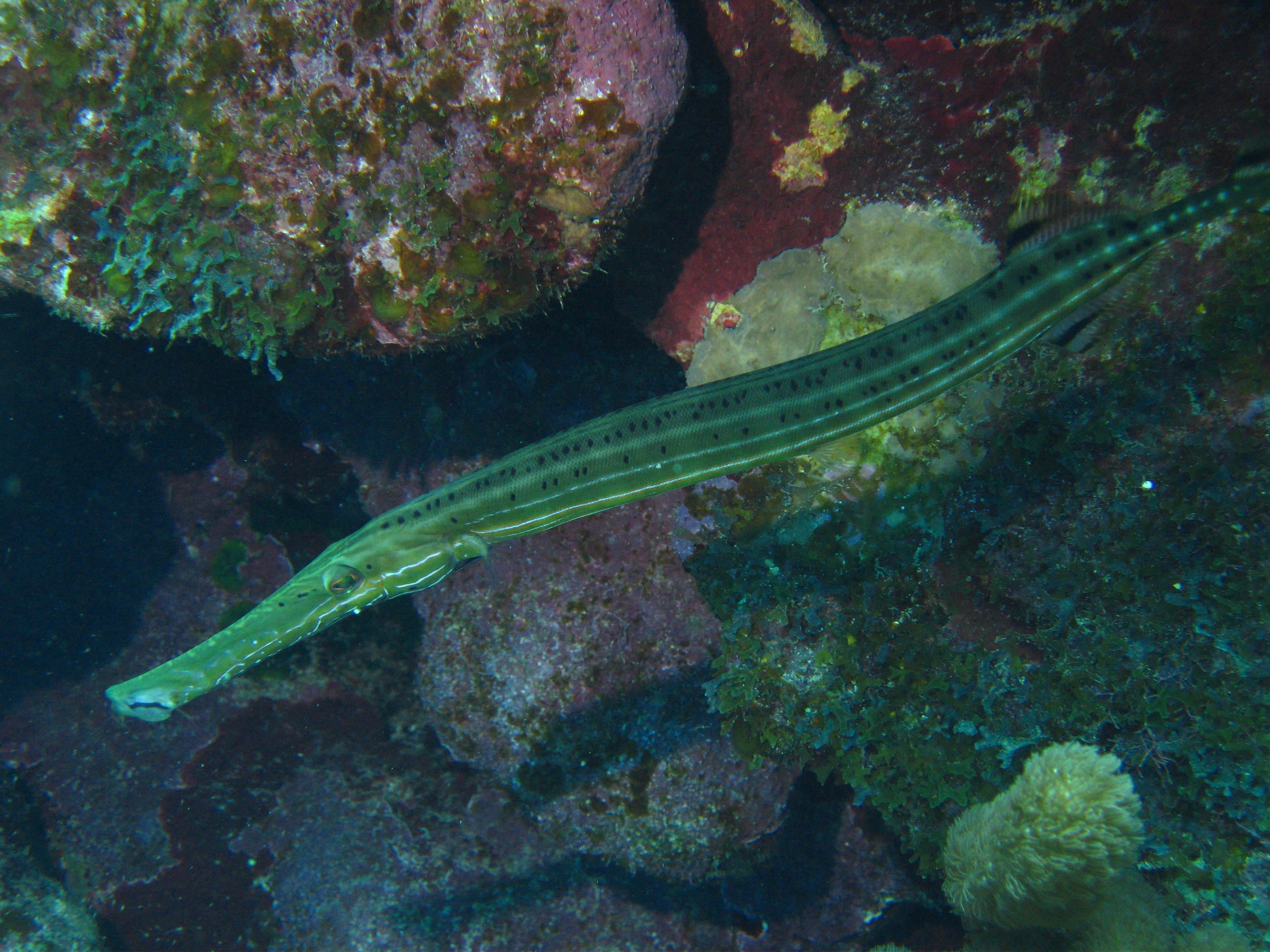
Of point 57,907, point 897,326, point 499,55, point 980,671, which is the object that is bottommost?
point 57,907

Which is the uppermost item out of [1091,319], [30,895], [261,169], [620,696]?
[261,169]

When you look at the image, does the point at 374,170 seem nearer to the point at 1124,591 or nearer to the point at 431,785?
the point at 1124,591

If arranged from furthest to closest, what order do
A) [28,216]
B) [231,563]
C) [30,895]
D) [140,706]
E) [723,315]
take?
[231,563] < [30,895] < [723,315] < [28,216] < [140,706]

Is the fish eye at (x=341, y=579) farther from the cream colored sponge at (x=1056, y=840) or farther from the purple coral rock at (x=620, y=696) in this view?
the cream colored sponge at (x=1056, y=840)

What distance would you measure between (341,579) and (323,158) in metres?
2.49

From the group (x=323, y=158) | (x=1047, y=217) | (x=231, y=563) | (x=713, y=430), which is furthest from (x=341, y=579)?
(x=231, y=563)

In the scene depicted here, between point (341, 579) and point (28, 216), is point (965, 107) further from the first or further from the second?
point (28, 216)

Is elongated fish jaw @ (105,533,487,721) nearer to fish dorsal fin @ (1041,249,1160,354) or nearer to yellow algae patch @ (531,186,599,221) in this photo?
yellow algae patch @ (531,186,599,221)

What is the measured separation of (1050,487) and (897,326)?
169cm

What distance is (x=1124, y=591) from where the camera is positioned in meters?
3.63

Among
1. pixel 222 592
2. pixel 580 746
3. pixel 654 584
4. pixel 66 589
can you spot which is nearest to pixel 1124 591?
pixel 654 584

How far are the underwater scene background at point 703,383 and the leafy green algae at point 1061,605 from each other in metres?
0.03

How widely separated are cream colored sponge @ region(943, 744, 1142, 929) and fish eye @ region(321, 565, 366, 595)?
4096 mm

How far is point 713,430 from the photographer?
3.33 metres
